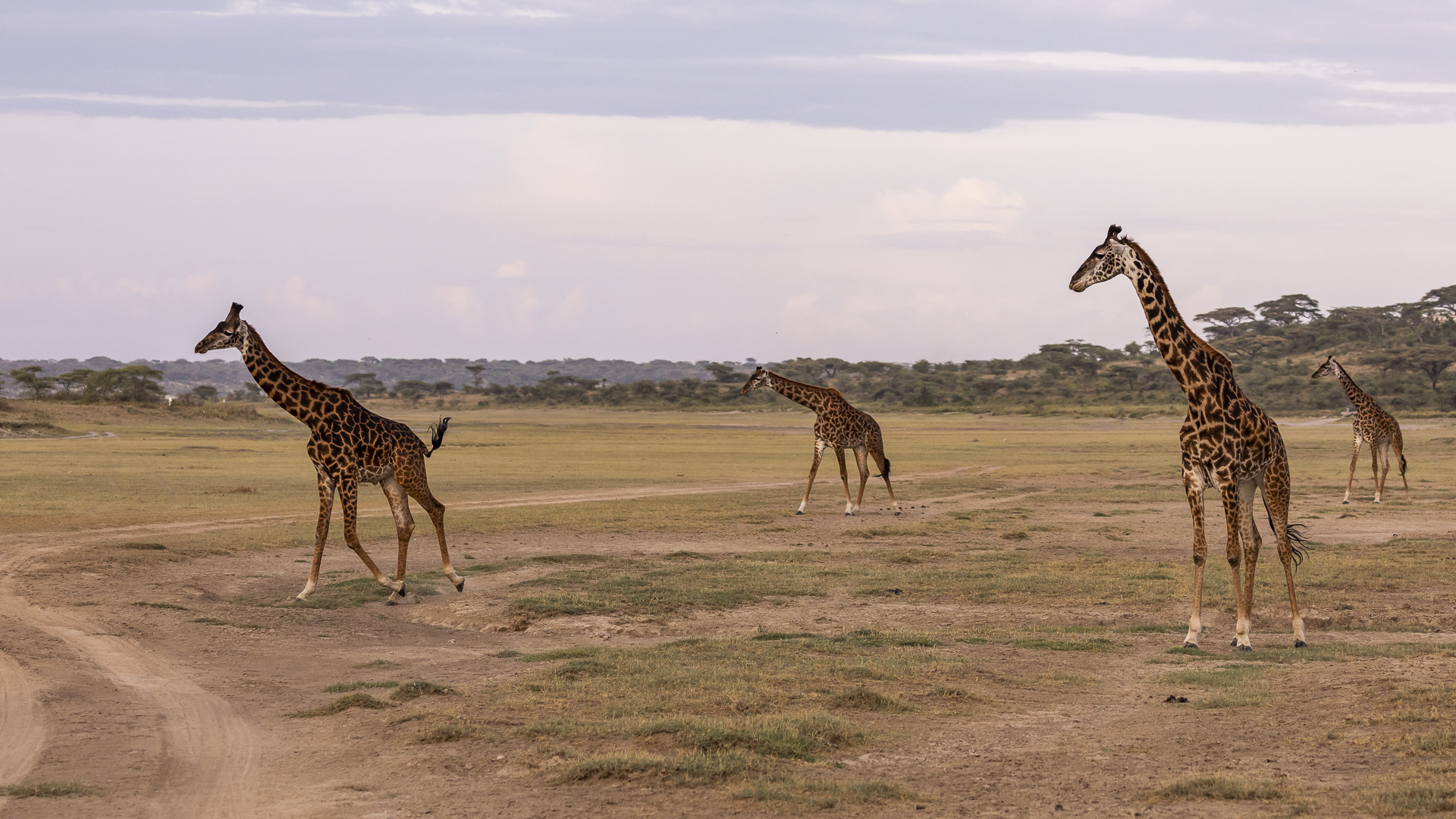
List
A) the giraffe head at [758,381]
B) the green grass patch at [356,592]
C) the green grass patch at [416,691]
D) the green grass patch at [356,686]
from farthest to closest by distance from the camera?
the giraffe head at [758,381], the green grass patch at [356,592], the green grass patch at [356,686], the green grass patch at [416,691]

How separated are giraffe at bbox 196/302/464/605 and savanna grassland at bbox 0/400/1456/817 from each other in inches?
29.2

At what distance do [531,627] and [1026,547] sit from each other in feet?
31.8

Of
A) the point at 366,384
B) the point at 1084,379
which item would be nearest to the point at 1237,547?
the point at 1084,379

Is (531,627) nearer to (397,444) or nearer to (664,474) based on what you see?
(397,444)

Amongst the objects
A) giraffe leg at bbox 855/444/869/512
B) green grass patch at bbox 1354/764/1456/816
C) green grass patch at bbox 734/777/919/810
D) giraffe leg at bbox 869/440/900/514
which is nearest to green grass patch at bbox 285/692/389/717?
green grass patch at bbox 734/777/919/810

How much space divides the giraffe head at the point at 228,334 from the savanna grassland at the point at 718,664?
3059mm

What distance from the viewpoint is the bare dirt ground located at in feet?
24.0

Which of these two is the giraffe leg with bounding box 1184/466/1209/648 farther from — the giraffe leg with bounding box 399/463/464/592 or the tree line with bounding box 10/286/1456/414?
the tree line with bounding box 10/286/1456/414

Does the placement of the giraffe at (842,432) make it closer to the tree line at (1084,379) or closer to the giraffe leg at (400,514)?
the giraffe leg at (400,514)

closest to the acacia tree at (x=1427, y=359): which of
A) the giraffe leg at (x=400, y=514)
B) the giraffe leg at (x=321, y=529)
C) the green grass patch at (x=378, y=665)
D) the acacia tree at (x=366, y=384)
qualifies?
the giraffe leg at (x=400, y=514)

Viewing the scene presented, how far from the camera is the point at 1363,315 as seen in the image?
118188mm

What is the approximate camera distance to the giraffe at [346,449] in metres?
15.6

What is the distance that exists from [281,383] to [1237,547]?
1150 centimetres

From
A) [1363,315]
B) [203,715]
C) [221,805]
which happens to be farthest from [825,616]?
[1363,315]
